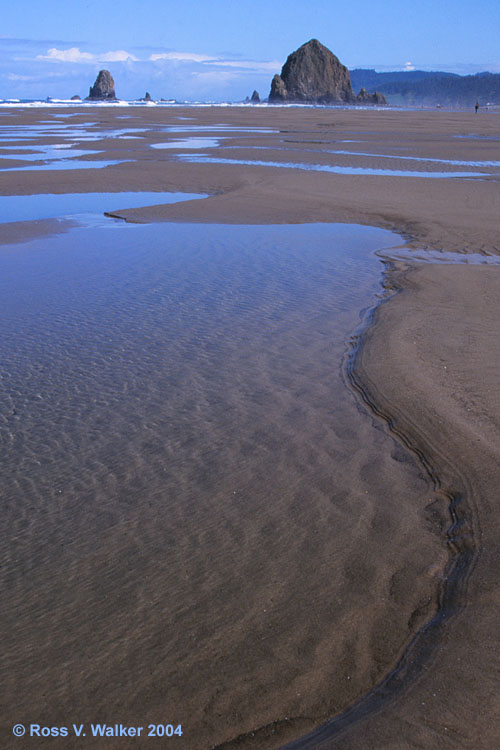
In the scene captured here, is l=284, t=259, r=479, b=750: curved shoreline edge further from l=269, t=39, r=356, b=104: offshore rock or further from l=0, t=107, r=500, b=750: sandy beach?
l=269, t=39, r=356, b=104: offshore rock

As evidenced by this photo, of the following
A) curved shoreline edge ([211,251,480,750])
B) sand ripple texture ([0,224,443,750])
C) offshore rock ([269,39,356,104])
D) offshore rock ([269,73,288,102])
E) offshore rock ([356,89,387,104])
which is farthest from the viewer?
offshore rock ([356,89,387,104])

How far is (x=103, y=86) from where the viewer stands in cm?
16050

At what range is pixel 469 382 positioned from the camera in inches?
226

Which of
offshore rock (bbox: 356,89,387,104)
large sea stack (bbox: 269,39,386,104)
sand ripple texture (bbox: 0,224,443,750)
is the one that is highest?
large sea stack (bbox: 269,39,386,104)

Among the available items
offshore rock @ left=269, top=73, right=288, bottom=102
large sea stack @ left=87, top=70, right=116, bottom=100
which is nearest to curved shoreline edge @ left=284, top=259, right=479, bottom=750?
offshore rock @ left=269, top=73, right=288, bottom=102

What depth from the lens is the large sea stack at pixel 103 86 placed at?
160m

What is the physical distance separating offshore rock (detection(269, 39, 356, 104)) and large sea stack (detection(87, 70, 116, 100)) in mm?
42525

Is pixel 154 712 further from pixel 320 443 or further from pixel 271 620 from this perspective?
pixel 320 443

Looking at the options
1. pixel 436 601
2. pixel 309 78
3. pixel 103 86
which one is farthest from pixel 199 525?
pixel 103 86

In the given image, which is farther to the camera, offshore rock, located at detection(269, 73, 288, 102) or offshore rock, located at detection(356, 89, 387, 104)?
offshore rock, located at detection(356, 89, 387, 104)

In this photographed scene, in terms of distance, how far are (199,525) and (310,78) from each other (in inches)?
6853

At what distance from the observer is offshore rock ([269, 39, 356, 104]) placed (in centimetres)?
15675

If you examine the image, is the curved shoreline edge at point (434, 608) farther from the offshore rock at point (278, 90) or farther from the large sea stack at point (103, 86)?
the large sea stack at point (103, 86)

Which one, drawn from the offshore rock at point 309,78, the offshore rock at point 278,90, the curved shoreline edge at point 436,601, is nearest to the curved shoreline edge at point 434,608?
the curved shoreline edge at point 436,601
